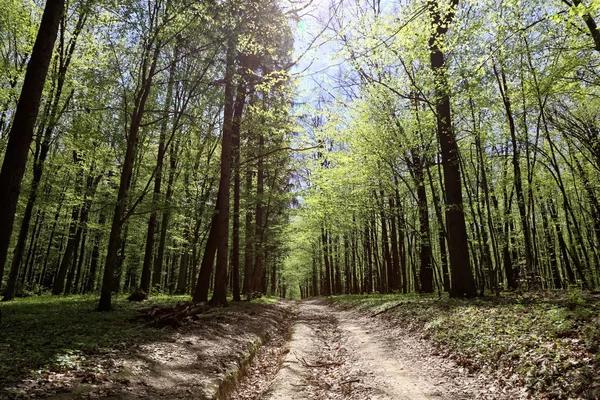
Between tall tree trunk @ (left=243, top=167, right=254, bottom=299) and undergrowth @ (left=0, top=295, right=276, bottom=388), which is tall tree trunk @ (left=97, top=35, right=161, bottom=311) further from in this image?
tall tree trunk @ (left=243, top=167, right=254, bottom=299)

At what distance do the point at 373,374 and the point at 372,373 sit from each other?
7cm

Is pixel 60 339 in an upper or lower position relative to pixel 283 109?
lower

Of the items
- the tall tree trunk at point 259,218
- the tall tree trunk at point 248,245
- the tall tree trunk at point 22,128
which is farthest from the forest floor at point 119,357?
the tall tree trunk at point 259,218

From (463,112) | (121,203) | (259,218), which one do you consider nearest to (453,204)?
(463,112)

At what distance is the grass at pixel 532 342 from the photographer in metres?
4.21

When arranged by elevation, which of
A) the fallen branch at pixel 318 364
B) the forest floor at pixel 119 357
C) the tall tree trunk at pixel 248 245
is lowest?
the fallen branch at pixel 318 364

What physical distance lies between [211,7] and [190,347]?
391 inches

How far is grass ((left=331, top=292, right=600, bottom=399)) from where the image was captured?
13.8 feet

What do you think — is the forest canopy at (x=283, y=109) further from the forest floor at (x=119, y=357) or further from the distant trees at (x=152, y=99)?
the forest floor at (x=119, y=357)

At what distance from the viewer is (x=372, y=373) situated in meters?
6.02

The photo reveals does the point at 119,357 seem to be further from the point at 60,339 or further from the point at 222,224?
the point at 222,224

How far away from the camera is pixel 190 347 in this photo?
6641mm

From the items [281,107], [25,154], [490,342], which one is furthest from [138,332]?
[281,107]

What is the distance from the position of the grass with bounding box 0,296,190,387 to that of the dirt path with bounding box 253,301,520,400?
9.91 feet
